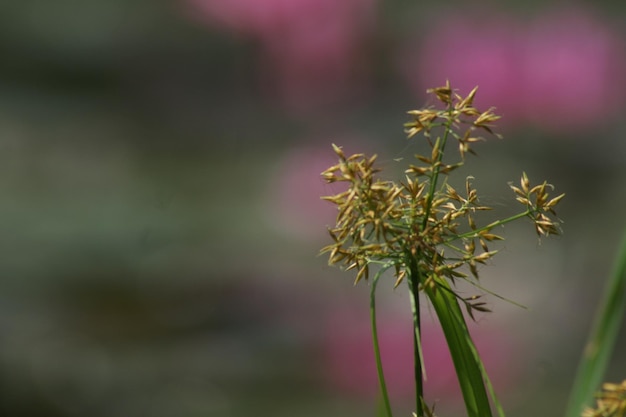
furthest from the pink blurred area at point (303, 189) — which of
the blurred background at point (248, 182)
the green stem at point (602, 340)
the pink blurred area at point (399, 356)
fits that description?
the green stem at point (602, 340)

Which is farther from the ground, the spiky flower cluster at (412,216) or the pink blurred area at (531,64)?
the pink blurred area at (531,64)

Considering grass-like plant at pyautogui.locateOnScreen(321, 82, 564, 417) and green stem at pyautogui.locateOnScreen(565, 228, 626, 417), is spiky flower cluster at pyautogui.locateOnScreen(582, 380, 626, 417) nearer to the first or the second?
grass-like plant at pyautogui.locateOnScreen(321, 82, 564, 417)

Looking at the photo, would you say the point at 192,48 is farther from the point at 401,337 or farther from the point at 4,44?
the point at 401,337

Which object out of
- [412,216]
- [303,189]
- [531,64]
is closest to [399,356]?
[303,189]

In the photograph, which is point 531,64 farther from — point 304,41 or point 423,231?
point 423,231

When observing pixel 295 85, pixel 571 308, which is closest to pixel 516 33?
pixel 295 85

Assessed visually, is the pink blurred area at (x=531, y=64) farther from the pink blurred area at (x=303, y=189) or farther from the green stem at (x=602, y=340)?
the green stem at (x=602, y=340)

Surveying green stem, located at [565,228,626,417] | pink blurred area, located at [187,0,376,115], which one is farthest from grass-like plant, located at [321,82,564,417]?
pink blurred area, located at [187,0,376,115]
